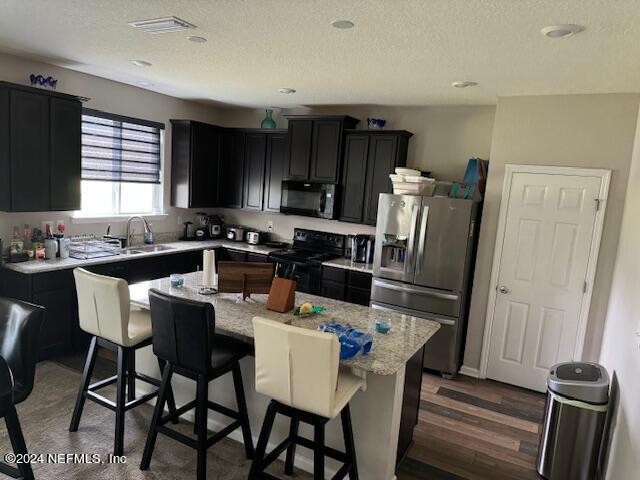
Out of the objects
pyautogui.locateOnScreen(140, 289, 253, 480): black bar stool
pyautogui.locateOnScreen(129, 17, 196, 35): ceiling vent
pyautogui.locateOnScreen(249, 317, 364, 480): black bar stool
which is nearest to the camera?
pyautogui.locateOnScreen(249, 317, 364, 480): black bar stool

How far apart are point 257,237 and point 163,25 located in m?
3.34

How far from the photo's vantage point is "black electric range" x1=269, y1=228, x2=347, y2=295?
15.8 ft

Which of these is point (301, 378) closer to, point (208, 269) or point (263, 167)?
point (208, 269)

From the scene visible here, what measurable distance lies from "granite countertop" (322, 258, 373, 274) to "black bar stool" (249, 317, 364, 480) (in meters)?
2.42

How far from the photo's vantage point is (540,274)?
3883mm

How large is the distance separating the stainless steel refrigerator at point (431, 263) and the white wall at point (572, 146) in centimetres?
17

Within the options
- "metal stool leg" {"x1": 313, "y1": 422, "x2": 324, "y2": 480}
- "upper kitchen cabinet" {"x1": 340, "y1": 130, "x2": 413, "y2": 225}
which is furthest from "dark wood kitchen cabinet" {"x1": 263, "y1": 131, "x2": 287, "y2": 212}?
"metal stool leg" {"x1": 313, "y1": 422, "x2": 324, "y2": 480}

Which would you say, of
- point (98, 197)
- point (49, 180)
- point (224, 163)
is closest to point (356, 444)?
point (49, 180)

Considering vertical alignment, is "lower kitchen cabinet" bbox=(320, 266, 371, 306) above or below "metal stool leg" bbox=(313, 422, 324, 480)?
above

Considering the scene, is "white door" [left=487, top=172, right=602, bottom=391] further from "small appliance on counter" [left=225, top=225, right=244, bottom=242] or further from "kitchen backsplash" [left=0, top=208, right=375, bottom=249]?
"small appliance on counter" [left=225, top=225, right=244, bottom=242]

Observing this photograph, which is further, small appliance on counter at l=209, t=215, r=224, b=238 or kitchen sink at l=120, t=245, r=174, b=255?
small appliance on counter at l=209, t=215, r=224, b=238

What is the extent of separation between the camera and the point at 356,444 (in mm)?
2420

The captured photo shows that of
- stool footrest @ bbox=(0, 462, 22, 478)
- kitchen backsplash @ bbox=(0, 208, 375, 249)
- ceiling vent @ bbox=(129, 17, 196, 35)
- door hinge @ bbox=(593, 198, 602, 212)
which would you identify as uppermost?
ceiling vent @ bbox=(129, 17, 196, 35)

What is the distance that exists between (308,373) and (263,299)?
113 cm
